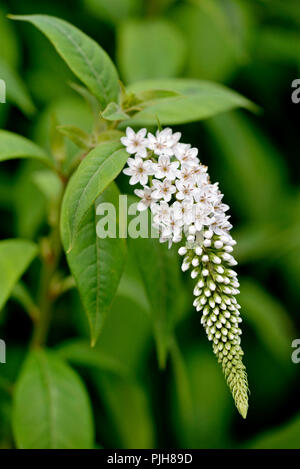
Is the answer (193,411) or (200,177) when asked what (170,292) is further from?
(193,411)

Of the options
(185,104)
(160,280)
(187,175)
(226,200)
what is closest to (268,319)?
(226,200)

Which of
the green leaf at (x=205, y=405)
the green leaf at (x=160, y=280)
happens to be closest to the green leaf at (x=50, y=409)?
the green leaf at (x=160, y=280)

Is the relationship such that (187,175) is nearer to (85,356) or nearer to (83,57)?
(83,57)

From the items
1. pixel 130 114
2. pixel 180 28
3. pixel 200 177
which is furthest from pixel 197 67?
pixel 200 177

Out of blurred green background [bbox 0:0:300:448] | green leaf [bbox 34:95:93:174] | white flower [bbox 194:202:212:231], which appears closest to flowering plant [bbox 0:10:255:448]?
white flower [bbox 194:202:212:231]

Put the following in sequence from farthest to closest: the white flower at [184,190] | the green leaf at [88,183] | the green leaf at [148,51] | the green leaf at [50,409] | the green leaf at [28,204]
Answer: the green leaf at [148,51] < the green leaf at [28,204] < the green leaf at [50,409] < the white flower at [184,190] < the green leaf at [88,183]

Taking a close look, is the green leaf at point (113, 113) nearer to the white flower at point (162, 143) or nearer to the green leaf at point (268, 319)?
the white flower at point (162, 143)
